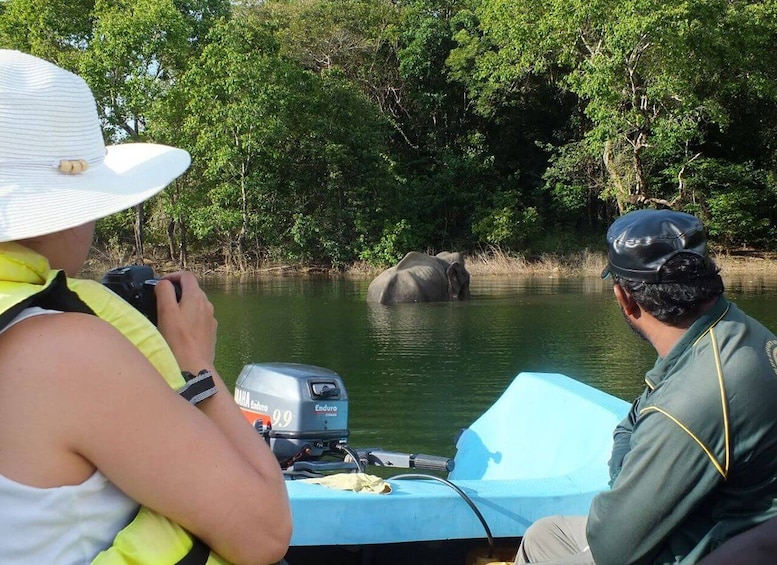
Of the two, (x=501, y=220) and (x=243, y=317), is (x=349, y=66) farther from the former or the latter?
(x=243, y=317)

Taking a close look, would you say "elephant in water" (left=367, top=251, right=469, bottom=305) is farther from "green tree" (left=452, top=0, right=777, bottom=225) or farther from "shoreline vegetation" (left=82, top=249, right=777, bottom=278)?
"green tree" (left=452, top=0, right=777, bottom=225)

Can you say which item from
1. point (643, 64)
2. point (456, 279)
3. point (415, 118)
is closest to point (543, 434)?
point (456, 279)

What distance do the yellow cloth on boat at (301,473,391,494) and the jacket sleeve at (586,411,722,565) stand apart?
3.52ft

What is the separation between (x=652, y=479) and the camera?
1.47m

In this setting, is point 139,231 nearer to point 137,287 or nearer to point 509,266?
point 509,266

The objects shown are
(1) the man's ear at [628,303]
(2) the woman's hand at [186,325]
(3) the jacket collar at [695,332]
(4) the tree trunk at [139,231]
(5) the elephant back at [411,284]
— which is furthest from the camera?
(4) the tree trunk at [139,231]

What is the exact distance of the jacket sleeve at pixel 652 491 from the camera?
1.45 meters

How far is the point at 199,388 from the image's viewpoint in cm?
94

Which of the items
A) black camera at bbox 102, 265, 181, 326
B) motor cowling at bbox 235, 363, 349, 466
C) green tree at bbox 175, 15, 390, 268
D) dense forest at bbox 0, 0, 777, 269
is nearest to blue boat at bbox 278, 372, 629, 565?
motor cowling at bbox 235, 363, 349, 466

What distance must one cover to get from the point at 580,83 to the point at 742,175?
536cm

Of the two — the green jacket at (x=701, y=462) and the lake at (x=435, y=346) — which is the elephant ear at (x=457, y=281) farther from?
the green jacket at (x=701, y=462)

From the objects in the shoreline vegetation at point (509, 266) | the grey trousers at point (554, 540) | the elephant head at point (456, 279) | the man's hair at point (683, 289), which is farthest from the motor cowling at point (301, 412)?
the shoreline vegetation at point (509, 266)

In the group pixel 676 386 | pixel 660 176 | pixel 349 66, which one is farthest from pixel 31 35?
pixel 676 386

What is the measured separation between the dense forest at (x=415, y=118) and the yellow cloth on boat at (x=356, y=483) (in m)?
18.9
